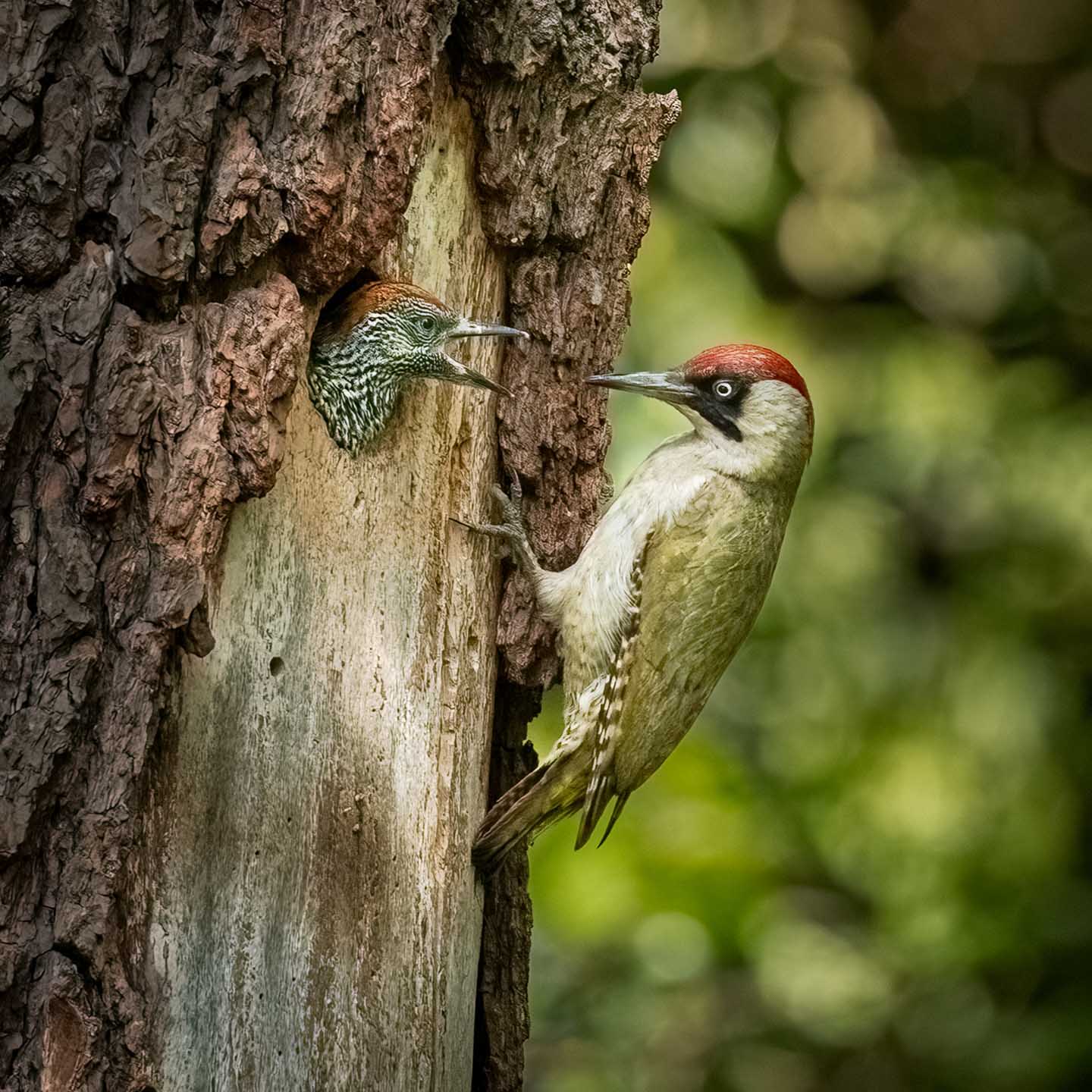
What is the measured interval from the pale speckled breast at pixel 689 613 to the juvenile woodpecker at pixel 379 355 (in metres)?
0.80

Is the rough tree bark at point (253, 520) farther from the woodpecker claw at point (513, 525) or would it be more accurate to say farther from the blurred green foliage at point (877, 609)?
the blurred green foliage at point (877, 609)

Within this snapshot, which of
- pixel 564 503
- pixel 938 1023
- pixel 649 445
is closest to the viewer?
pixel 564 503

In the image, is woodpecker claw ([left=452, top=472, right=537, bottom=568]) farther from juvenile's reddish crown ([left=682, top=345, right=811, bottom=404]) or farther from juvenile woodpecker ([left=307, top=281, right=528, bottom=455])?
juvenile's reddish crown ([left=682, top=345, right=811, bottom=404])

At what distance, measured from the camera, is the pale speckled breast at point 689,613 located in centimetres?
358

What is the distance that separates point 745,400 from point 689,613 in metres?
0.59

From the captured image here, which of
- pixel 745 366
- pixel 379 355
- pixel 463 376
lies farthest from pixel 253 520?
pixel 745 366

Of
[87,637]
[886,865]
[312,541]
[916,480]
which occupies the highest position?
[916,480]

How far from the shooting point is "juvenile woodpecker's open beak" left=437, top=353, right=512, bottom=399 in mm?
3105

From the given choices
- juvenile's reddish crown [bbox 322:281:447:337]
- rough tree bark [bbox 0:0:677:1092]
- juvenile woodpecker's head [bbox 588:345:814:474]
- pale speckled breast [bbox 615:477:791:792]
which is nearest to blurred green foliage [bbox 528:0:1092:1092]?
pale speckled breast [bbox 615:477:791:792]

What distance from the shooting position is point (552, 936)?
4.91m

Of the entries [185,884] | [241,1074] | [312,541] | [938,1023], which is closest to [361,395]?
[312,541]

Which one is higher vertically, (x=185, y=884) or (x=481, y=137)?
(x=481, y=137)

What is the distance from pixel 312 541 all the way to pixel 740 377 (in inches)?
54.9

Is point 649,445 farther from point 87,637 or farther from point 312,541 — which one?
point 87,637
